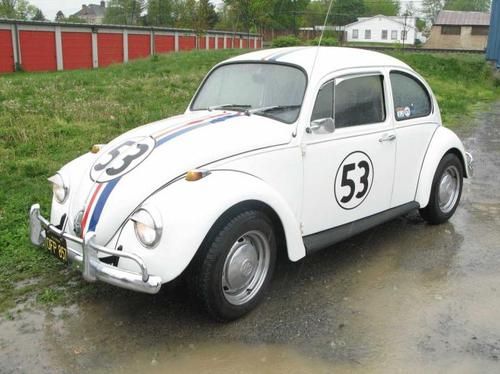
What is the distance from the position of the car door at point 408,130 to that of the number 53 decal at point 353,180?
19.0 inches

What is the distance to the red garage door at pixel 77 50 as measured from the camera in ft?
130

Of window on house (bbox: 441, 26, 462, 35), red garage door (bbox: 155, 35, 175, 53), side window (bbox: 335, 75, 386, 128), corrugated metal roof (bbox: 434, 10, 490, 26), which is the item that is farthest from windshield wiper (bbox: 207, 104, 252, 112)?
window on house (bbox: 441, 26, 462, 35)

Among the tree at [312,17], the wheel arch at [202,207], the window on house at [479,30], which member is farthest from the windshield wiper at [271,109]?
the tree at [312,17]

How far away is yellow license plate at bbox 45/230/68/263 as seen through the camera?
3.65 meters

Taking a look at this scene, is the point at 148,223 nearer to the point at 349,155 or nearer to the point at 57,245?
the point at 57,245

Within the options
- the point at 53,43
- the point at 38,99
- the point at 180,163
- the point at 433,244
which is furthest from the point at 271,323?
the point at 53,43

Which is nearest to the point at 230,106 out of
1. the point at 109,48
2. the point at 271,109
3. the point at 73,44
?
the point at 271,109

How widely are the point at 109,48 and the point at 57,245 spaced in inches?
1664

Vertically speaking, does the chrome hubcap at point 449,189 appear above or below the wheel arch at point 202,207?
below

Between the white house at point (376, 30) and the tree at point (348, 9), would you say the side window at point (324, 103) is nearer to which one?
the white house at point (376, 30)

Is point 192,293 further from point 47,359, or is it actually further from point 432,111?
point 432,111

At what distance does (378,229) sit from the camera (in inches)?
225

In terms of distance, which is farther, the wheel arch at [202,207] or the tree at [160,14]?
the tree at [160,14]

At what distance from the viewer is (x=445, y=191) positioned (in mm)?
5789
